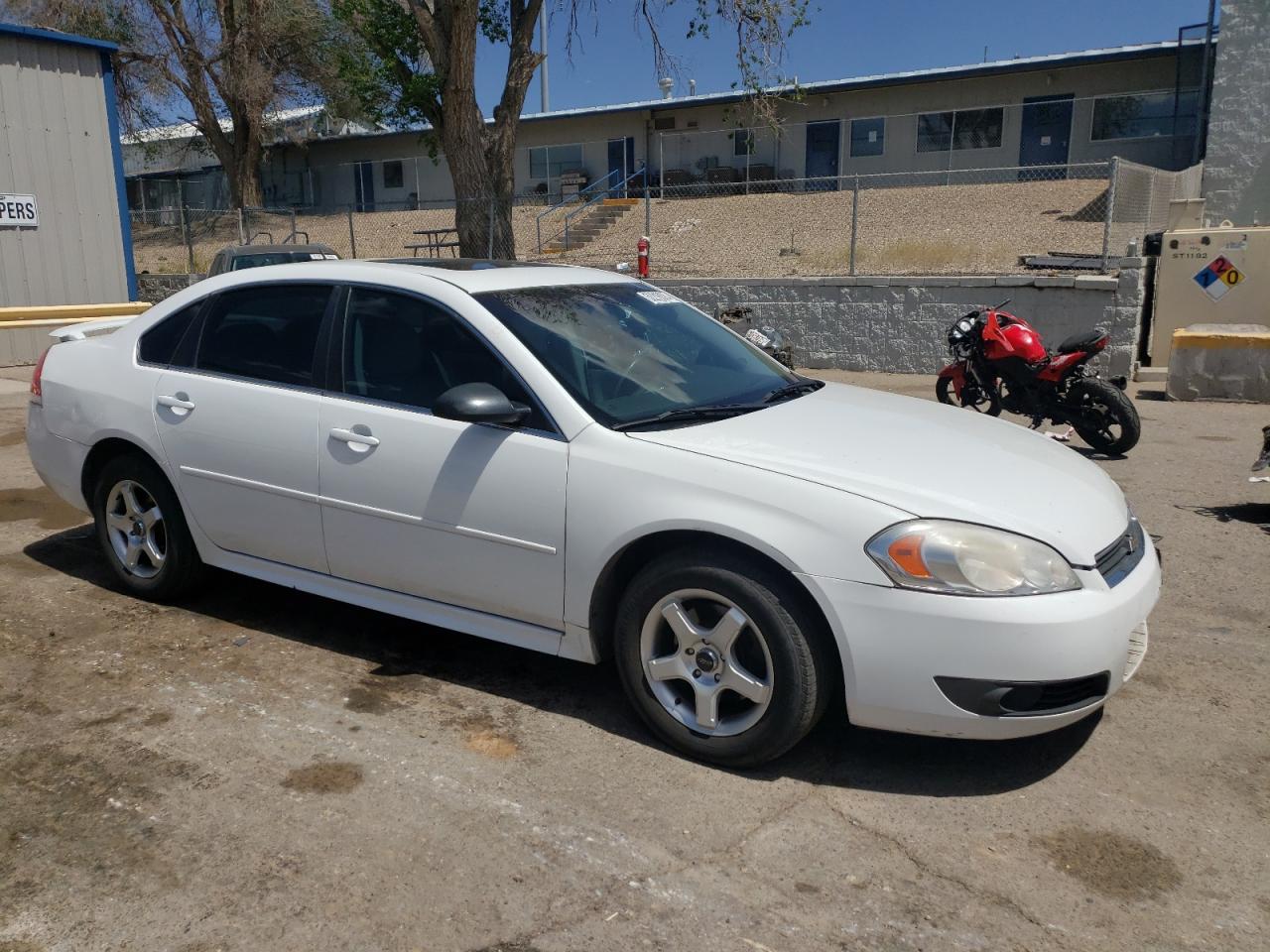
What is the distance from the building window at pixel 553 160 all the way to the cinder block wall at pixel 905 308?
20.9 m

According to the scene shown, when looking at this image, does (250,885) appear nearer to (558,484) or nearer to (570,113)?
(558,484)

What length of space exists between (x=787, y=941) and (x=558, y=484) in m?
1.59

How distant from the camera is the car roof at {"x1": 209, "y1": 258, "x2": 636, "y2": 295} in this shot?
4098 mm

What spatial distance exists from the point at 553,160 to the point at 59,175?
74.1 feet

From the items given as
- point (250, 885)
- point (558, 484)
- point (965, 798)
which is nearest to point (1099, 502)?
point (965, 798)

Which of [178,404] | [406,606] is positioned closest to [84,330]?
[178,404]

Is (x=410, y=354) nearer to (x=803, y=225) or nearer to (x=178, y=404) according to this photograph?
(x=178, y=404)

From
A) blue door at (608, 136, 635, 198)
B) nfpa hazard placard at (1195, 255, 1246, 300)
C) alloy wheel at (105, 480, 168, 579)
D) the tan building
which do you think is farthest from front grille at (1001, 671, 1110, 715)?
blue door at (608, 136, 635, 198)

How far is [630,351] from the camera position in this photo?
4039 mm

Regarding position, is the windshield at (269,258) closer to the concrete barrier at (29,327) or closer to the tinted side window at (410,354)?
the concrete barrier at (29,327)

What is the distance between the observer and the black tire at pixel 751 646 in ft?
10.2

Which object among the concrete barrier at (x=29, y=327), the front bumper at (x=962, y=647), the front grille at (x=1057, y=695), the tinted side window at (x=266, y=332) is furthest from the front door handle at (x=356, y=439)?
the concrete barrier at (x=29, y=327)

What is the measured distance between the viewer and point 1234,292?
11.8 metres

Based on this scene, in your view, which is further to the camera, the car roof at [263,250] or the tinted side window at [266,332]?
the car roof at [263,250]
